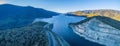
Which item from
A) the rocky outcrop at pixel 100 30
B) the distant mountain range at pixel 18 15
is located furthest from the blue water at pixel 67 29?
the distant mountain range at pixel 18 15

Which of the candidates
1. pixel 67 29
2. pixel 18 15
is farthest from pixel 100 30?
pixel 18 15

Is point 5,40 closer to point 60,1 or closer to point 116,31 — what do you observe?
point 60,1

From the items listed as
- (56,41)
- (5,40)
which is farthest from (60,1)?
(5,40)

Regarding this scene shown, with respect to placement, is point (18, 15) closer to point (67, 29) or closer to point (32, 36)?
point (32, 36)

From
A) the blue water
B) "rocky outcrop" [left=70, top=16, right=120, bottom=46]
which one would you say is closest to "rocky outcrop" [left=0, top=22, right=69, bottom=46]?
the blue water

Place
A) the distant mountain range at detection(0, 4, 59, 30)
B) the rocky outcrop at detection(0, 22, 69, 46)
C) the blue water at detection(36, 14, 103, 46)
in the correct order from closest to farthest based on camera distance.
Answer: the rocky outcrop at detection(0, 22, 69, 46) → the distant mountain range at detection(0, 4, 59, 30) → the blue water at detection(36, 14, 103, 46)

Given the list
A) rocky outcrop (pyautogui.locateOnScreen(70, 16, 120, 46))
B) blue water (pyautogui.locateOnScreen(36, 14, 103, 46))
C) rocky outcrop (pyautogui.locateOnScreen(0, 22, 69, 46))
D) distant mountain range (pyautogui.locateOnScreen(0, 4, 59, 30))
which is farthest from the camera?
rocky outcrop (pyautogui.locateOnScreen(70, 16, 120, 46))

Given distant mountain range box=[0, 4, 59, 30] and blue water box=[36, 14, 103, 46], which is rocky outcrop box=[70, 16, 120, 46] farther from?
distant mountain range box=[0, 4, 59, 30]
